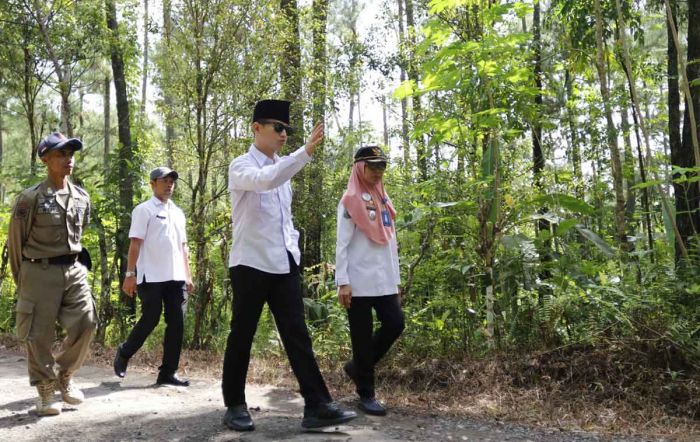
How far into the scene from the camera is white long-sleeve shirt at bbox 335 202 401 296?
4508 mm

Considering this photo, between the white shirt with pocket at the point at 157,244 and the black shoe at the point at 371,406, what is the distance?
2217 mm

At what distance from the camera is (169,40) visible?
7.13 m

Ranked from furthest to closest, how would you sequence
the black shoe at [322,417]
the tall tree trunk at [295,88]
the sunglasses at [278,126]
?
the tall tree trunk at [295,88], the sunglasses at [278,126], the black shoe at [322,417]

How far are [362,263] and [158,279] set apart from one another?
7.11 ft

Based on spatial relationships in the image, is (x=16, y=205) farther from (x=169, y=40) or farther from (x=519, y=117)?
(x=519, y=117)

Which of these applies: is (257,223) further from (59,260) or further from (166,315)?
(166,315)

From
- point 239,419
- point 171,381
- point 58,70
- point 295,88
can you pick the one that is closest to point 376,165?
point 239,419

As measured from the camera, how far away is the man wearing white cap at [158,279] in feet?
18.4

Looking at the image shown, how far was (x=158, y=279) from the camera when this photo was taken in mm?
5602

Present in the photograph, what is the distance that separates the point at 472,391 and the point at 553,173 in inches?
117

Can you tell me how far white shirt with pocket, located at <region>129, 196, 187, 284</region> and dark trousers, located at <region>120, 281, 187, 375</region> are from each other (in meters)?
0.09

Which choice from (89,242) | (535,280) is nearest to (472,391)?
(535,280)

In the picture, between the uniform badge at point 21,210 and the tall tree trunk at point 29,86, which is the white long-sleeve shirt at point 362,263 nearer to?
the uniform badge at point 21,210

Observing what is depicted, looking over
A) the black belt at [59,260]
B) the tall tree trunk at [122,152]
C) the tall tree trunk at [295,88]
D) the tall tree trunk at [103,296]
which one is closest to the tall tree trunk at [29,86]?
the tall tree trunk at [122,152]
